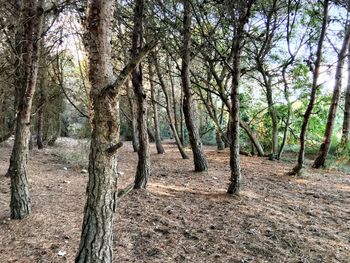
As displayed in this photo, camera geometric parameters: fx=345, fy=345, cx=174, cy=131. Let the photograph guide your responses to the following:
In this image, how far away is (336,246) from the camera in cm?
394

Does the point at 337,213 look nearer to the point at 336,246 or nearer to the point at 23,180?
the point at 336,246

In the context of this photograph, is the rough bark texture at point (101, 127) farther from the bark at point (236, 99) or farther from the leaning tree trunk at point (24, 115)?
the bark at point (236, 99)

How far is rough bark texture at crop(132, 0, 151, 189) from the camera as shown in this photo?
5371 millimetres

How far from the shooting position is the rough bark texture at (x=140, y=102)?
537 cm

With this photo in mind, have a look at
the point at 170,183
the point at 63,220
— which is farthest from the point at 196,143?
the point at 63,220

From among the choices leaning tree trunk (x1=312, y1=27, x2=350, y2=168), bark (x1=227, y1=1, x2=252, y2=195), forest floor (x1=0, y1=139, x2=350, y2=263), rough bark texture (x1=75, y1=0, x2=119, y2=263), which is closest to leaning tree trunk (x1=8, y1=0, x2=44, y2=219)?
forest floor (x1=0, y1=139, x2=350, y2=263)

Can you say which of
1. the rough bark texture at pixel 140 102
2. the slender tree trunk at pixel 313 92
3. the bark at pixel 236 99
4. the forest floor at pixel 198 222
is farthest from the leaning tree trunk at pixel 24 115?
the slender tree trunk at pixel 313 92

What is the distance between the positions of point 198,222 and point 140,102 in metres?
2.18

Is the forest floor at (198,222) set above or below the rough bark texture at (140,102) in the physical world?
below

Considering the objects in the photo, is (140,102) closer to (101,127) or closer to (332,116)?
(101,127)

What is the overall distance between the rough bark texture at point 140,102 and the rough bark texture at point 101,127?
2.84 m

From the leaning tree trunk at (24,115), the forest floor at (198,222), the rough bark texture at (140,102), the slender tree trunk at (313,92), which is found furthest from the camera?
the slender tree trunk at (313,92)

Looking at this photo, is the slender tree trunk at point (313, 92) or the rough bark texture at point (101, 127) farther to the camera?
the slender tree trunk at point (313, 92)

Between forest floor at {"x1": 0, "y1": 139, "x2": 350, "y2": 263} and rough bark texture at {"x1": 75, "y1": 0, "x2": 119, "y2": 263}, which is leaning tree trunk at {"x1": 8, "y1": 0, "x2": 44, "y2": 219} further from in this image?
rough bark texture at {"x1": 75, "y1": 0, "x2": 119, "y2": 263}
